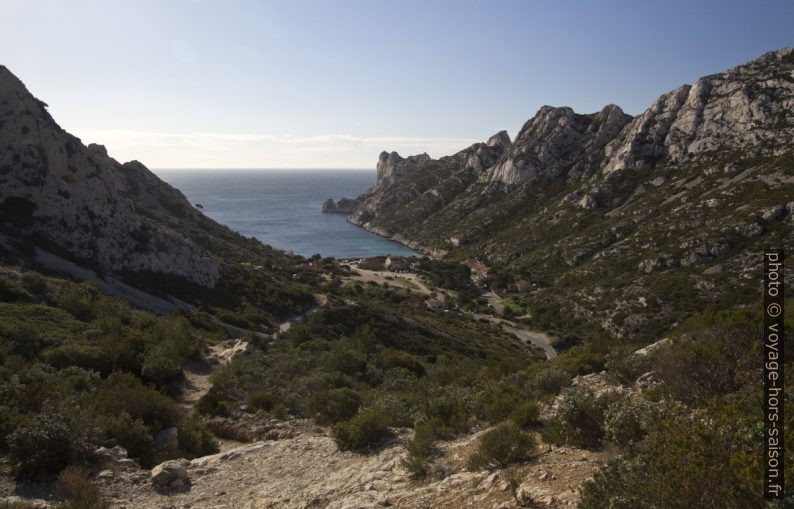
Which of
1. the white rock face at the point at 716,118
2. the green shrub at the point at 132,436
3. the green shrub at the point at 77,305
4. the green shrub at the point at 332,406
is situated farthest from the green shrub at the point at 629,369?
the white rock face at the point at 716,118

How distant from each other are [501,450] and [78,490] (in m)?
7.24

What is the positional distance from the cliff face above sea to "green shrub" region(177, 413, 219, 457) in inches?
2214

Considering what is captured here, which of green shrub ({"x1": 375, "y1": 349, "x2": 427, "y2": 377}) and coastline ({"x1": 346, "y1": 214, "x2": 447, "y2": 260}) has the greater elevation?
green shrub ({"x1": 375, "y1": 349, "x2": 427, "y2": 377})

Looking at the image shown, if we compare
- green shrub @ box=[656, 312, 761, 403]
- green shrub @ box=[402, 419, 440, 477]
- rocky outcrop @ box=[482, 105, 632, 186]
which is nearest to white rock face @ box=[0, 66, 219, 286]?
green shrub @ box=[402, 419, 440, 477]

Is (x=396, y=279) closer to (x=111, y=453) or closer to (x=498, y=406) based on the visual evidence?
(x=498, y=406)

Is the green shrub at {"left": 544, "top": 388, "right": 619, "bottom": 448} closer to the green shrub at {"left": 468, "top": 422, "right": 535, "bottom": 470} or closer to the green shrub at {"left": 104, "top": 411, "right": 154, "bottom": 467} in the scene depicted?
the green shrub at {"left": 468, "top": 422, "right": 535, "bottom": 470}

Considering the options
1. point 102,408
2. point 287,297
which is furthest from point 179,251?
point 102,408

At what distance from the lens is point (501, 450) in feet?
24.4

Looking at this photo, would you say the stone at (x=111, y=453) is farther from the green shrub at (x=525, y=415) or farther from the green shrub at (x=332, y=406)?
the green shrub at (x=525, y=415)

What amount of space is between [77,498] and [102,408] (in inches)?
133

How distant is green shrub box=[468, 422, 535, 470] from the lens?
24.3ft

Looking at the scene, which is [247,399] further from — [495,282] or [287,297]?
[495,282]

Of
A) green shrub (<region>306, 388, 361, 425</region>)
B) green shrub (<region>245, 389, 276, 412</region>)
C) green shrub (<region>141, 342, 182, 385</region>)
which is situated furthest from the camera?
green shrub (<region>141, 342, 182, 385</region>)

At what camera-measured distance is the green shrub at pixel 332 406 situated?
41.0ft
